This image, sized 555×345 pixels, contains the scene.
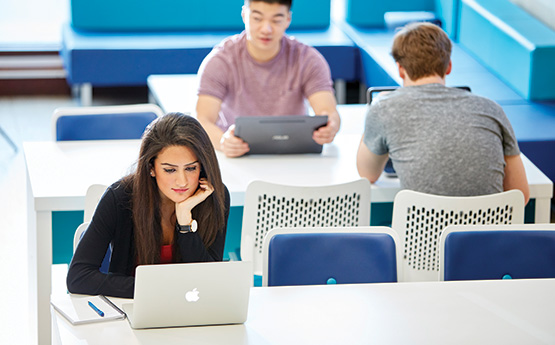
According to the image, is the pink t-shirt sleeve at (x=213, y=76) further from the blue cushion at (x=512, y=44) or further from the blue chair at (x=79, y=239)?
the blue cushion at (x=512, y=44)

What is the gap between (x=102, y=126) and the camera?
3.76 metres

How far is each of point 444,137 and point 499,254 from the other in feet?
1.80

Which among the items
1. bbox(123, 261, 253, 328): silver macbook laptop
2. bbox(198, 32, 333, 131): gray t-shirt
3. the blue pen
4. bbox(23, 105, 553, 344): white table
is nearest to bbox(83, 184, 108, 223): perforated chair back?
bbox(23, 105, 553, 344): white table

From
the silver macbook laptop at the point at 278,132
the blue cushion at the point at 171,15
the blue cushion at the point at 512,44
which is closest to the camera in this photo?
the silver macbook laptop at the point at 278,132

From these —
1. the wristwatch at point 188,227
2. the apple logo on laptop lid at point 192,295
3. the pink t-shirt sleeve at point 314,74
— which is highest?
the pink t-shirt sleeve at point 314,74

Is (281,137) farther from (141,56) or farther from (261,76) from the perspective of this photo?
(141,56)

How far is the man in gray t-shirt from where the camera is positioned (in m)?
3.05

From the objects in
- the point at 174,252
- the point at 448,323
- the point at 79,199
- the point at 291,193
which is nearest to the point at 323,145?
the point at 291,193

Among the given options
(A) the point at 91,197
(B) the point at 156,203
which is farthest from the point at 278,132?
(B) the point at 156,203

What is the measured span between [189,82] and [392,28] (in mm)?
2139

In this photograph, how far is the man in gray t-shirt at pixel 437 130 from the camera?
3053 mm

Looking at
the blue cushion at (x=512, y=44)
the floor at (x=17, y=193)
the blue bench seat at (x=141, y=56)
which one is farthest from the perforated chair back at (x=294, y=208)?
the blue bench seat at (x=141, y=56)

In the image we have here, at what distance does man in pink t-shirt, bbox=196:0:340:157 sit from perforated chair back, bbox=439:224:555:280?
1.12 metres

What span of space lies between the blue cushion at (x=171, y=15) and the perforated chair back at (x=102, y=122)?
3.33 metres
